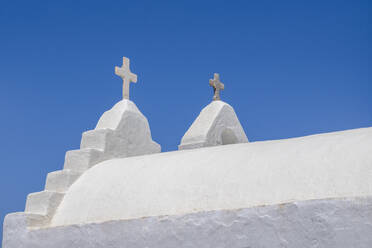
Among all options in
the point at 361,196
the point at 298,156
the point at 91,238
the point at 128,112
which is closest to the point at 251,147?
the point at 298,156

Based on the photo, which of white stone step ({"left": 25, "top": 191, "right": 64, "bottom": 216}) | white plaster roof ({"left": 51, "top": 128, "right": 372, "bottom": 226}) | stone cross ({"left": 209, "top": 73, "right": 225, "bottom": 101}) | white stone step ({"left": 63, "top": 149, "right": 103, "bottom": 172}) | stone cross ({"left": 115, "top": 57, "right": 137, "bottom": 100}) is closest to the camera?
white plaster roof ({"left": 51, "top": 128, "right": 372, "bottom": 226})

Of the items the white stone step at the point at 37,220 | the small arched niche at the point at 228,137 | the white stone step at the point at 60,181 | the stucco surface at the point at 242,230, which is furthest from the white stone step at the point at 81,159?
the small arched niche at the point at 228,137

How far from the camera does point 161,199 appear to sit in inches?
284

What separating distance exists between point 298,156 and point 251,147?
3.22 ft

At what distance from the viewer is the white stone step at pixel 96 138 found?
31.0ft

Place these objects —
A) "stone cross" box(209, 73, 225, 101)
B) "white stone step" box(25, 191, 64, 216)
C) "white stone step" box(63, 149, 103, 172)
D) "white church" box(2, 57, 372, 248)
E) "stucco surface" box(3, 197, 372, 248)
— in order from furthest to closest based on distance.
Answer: "stone cross" box(209, 73, 225, 101) → "white stone step" box(63, 149, 103, 172) → "white stone step" box(25, 191, 64, 216) → "white church" box(2, 57, 372, 248) → "stucco surface" box(3, 197, 372, 248)

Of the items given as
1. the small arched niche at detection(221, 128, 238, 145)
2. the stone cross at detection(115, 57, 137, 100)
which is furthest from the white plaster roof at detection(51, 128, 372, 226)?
the small arched niche at detection(221, 128, 238, 145)

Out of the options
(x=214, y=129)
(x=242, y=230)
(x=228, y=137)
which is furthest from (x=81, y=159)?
(x=242, y=230)

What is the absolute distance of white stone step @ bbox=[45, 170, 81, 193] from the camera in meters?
8.66

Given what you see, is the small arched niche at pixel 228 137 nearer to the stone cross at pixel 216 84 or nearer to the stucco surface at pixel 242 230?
the stone cross at pixel 216 84

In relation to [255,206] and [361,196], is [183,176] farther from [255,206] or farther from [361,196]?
[361,196]

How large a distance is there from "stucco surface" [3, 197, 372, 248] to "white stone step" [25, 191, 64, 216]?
1.28 ft

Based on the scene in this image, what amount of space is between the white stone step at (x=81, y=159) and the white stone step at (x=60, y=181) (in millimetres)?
233

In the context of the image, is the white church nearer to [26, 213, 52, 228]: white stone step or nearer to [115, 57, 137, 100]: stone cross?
[26, 213, 52, 228]: white stone step
